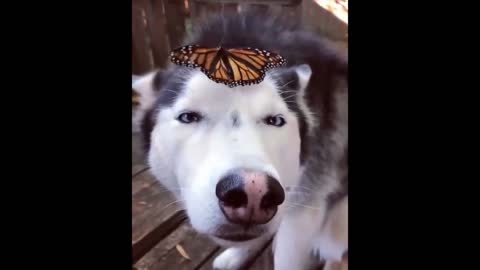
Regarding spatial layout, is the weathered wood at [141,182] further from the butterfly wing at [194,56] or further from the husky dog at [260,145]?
the butterfly wing at [194,56]

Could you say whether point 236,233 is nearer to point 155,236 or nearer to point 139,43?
point 155,236

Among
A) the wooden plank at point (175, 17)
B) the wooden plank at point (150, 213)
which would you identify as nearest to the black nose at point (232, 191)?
the wooden plank at point (150, 213)

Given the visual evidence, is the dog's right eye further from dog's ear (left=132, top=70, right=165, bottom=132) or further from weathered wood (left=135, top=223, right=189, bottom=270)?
weathered wood (left=135, top=223, right=189, bottom=270)

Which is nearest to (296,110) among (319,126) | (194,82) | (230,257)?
(319,126)

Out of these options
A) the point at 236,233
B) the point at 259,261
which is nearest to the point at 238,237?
the point at 236,233

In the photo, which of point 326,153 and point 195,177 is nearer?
point 195,177

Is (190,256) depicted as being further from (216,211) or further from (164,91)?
(164,91)
